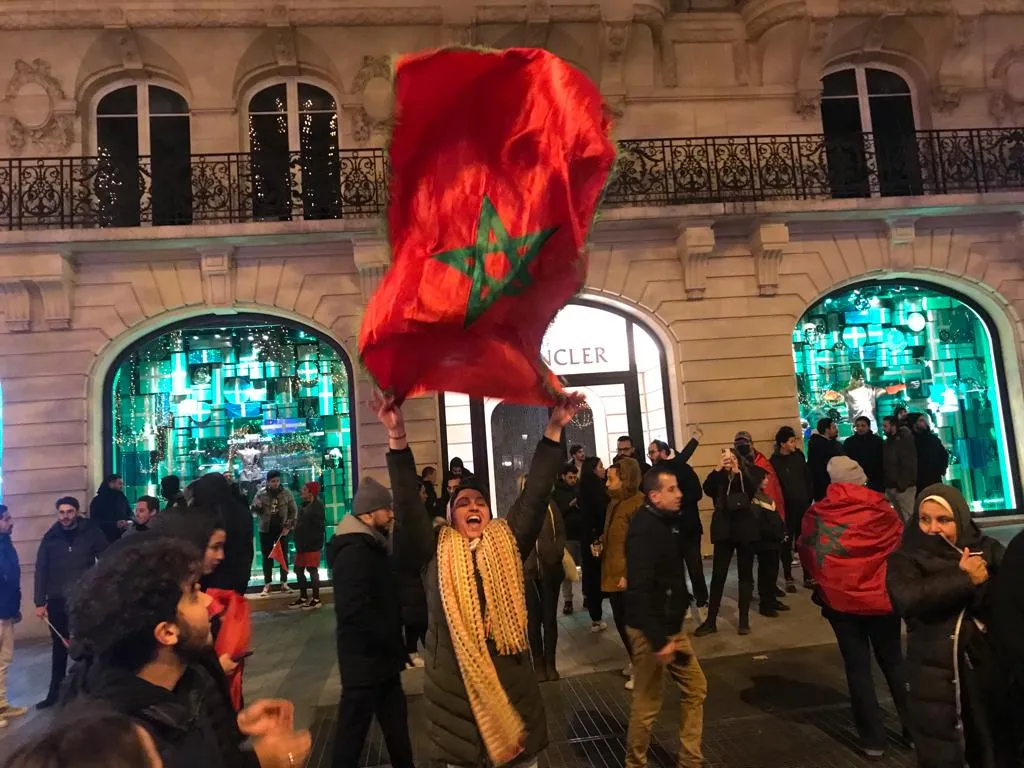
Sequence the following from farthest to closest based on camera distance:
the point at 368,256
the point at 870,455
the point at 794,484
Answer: the point at 368,256
the point at 870,455
the point at 794,484

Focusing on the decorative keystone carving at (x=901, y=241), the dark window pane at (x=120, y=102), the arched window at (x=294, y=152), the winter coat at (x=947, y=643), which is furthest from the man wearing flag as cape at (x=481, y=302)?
the dark window pane at (x=120, y=102)

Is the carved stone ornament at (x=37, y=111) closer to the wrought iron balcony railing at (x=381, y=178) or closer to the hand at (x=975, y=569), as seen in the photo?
the wrought iron balcony railing at (x=381, y=178)

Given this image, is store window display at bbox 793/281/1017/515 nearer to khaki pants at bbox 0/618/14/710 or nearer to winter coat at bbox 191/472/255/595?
winter coat at bbox 191/472/255/595

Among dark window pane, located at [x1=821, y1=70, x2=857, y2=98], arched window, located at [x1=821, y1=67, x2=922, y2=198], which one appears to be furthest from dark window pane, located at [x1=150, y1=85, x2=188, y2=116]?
dark window pane, located at [x1=821, y1=70, x2=857, y2=98]

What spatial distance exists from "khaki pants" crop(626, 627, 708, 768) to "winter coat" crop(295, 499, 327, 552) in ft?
22.0

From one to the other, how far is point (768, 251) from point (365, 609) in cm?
971

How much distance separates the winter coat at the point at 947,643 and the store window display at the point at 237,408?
9111mm

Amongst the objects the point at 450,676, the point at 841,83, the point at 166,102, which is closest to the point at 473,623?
the point at 450,676

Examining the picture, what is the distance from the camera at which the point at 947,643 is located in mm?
3068

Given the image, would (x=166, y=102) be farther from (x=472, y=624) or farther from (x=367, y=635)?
(x=472, y=624)

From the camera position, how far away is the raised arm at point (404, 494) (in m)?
2.72

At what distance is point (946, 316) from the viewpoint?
12.3 meters

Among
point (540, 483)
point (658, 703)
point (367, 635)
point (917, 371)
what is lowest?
point (658, 703)

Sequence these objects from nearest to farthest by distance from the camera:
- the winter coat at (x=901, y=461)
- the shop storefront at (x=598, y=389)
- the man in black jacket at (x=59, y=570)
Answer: the man in black jacket at (x=59, y=570), the winter coat at (x=901, y=461), the shop storefront at (x=598, y=389)
